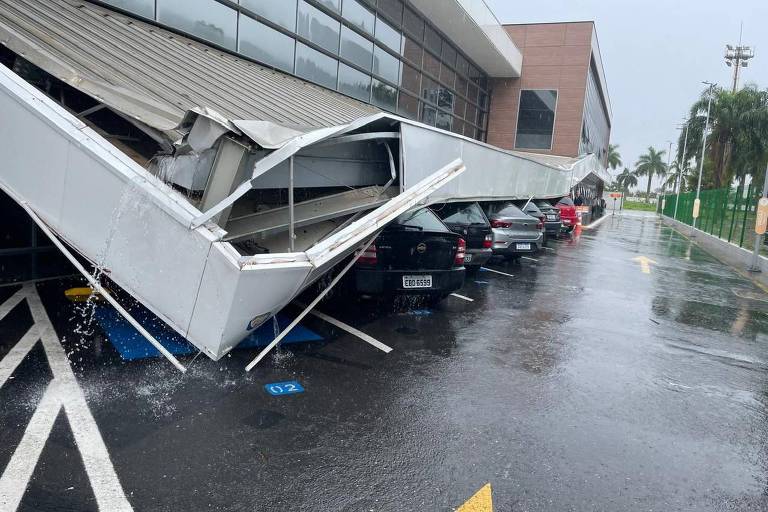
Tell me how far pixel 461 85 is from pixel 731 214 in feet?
40.5

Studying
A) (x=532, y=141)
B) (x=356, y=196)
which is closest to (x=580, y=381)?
(x=356, y=196)

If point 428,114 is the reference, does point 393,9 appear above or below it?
above

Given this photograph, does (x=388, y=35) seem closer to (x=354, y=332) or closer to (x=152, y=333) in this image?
(x=354, y=332)

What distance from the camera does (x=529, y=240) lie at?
1194 centimetres

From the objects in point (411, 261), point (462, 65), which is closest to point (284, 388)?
point (411, 261)

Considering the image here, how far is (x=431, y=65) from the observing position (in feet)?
65.9

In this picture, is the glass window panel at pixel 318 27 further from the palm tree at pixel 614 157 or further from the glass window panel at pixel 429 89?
the palm tree at pixel 614 157

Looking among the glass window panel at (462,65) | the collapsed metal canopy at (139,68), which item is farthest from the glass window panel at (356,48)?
the glass window panel at (462,65)

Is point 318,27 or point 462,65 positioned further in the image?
point 462,65

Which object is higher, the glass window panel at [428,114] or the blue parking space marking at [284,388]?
the glass window panel at [428,114]

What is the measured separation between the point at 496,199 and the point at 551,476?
394 inches

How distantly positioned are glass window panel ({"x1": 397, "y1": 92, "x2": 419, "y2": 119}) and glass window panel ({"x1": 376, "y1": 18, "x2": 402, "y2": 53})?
4.98 feet

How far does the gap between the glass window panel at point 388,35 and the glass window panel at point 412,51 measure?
418 millimetres

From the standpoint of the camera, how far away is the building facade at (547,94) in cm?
3130
